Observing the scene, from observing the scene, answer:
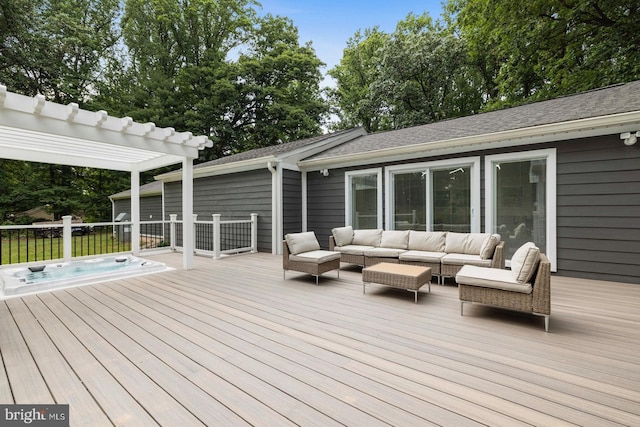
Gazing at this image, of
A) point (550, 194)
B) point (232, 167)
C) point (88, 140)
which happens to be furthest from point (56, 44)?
point (550, 194)

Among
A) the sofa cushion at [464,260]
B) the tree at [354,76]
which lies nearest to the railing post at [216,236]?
the sofa cushion at [464,260]

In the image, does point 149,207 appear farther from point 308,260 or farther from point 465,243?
point 465,243

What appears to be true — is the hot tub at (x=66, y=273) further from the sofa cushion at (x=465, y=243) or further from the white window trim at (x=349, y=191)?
the sofa cushion at (x=465, y=243)

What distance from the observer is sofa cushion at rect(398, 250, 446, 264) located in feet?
15.0

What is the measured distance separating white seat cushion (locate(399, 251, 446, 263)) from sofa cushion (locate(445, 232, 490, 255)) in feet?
0.66

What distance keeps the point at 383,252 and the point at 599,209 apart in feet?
11.2

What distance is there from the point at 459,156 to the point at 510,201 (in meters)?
1.26

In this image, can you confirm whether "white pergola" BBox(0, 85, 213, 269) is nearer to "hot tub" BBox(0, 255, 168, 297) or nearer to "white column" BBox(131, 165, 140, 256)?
"white column" BBox(131, 165, 140, 256)

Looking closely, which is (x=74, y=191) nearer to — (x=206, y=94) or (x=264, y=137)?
(x=206, y=94)

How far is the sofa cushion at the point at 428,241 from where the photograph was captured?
5.10 metres

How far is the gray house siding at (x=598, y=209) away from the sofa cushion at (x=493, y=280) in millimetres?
2404

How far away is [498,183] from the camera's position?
5328 millimetres

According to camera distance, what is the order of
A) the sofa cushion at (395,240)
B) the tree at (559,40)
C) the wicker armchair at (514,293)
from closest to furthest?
the wicker armchair at (514,293) → the sofa cushion at (395,240) → the tree at (559,40)

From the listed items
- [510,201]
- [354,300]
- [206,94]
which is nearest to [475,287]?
[354,300]
